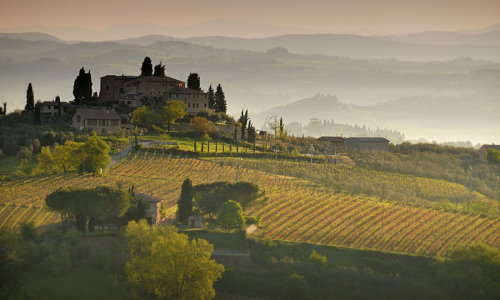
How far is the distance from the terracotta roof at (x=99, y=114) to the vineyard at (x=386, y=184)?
20.7m

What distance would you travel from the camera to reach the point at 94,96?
128 m

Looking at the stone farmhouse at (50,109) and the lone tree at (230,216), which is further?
the stone farmhouse at (50,109)

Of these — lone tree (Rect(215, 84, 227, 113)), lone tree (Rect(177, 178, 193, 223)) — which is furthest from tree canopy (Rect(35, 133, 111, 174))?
lone tree (Rect(215, 84, 227, 113))

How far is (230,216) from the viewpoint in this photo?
69.4 metres

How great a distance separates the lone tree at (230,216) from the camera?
6931 centimetres

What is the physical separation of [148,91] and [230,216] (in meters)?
62.2

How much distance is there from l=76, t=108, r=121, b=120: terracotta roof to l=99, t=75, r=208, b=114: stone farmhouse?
474 inches

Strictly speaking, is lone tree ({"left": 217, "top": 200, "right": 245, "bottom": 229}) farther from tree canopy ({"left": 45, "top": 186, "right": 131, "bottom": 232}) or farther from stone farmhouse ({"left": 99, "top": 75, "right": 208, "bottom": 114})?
stone farmhouse ({"left": 99, "top": 75, "right": 208, "bottom": 114})

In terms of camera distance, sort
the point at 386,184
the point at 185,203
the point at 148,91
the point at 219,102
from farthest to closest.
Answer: the point at 219,102, the point at 148,91, the point at 386,184, the point at 185,203

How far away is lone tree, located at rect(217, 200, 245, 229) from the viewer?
69.3 m

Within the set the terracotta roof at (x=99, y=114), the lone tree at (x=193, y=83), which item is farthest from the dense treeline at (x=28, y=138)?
the lone tree at (x=193, y=83)

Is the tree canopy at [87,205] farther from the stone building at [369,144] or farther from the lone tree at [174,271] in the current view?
the stone building at [369,144]

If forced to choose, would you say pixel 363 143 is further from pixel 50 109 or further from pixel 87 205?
pixel 87 205

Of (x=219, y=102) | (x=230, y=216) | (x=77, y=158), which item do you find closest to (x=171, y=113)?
(x=219, y=102)
